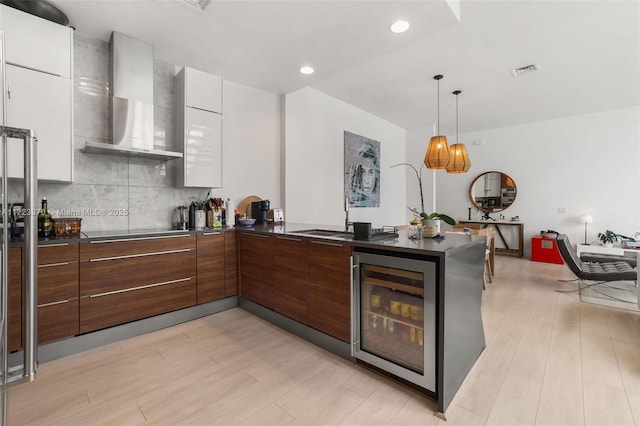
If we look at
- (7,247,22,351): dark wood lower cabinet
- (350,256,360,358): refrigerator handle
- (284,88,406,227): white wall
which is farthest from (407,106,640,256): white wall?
(7,247,22,351): dark wood lower cabinet

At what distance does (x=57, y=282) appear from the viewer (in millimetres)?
2111

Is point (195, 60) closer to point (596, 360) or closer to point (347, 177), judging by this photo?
point (347, 177)

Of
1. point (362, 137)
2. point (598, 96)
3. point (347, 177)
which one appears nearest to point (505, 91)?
point (598, 96)

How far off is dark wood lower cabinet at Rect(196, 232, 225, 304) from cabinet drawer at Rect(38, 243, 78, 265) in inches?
36.5

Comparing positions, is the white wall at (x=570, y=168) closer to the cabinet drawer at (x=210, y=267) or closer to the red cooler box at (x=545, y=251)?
the red cooler box at (x=545, y=251)

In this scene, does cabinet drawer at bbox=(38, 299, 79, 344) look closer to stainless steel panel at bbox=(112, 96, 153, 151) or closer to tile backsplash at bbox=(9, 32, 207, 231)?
tile backsplash at bbox=(9, 32, 207, 231)

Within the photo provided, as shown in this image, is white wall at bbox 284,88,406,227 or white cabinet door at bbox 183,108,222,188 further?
white wall at bbox 284,88,406,227

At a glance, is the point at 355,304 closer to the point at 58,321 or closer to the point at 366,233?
the point at 366,233

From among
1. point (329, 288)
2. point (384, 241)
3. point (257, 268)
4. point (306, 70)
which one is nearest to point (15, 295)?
point (257, 268)

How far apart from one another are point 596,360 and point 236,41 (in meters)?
3.89

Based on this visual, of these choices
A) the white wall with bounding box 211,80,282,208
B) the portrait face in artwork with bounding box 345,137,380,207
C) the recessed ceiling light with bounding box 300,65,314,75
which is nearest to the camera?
the recessed ceiling light with bounding box 300,65,314,75

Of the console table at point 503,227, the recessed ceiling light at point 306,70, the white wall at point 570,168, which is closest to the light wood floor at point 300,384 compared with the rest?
the recessed ceiling light at point 306,70

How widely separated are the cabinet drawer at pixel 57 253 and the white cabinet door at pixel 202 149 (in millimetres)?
1117

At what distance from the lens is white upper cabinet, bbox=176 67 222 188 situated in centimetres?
301
